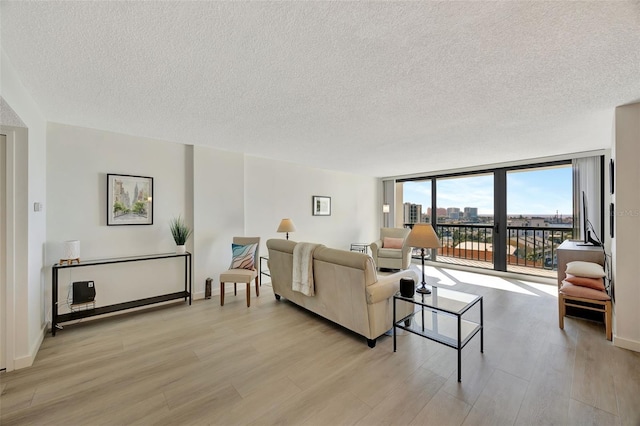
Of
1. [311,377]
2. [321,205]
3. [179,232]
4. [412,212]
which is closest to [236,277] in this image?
[179,232]

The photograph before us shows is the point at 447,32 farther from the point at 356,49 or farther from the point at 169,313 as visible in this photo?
the point at 169,313

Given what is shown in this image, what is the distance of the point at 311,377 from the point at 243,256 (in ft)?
7.46

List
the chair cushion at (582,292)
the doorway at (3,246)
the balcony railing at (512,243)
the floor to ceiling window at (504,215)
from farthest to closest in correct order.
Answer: the balcony railing at (512,243) < the floor to ceiling window at (504,215) < the chair cushion at (582,292) < the doorway at (3,246)

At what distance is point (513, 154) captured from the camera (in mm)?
4418

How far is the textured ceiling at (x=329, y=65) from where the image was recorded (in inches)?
54.1

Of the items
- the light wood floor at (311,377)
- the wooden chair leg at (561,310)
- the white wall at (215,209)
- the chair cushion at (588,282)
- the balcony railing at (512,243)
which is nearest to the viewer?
the light wood floor at (311,377)

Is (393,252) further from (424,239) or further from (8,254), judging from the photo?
(8,254)

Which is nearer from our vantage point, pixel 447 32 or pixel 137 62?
pixel 447 32

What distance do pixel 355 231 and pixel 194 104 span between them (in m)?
5.05

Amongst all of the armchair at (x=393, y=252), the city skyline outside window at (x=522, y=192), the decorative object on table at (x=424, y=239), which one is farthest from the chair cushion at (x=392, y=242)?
the decorative object on table at (x=424, y=239)

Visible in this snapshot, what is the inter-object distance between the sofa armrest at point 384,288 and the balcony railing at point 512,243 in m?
4.03

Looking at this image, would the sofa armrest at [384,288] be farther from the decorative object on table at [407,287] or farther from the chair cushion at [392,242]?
the chair cushion at [392,242]

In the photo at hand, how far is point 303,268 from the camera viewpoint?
10.3 ft

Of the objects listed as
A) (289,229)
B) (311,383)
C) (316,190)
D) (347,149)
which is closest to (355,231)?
(316,190)
